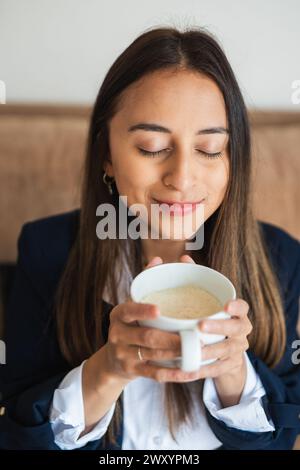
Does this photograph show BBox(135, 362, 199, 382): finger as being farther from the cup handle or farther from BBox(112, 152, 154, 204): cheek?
BBox(112, 152, 154, 204): cheek

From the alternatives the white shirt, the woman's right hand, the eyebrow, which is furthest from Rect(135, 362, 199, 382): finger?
the eyebrow

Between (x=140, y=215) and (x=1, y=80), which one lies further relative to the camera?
(x=1, y=80)

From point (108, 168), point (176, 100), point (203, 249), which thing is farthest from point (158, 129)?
point (203, 249)

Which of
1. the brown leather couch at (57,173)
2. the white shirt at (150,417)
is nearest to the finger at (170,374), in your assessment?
the white shirt at (150,417)

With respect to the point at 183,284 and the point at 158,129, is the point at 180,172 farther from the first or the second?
the point at 183,284

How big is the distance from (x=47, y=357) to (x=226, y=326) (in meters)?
0.54

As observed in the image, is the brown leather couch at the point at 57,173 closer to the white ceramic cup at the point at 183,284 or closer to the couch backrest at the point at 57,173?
the couch backrest at the point at 57,173

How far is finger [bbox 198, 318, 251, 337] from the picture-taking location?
0.57 metres

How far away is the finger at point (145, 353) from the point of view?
2.02 ft

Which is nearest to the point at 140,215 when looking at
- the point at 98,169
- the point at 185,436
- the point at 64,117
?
the point at 98,169
